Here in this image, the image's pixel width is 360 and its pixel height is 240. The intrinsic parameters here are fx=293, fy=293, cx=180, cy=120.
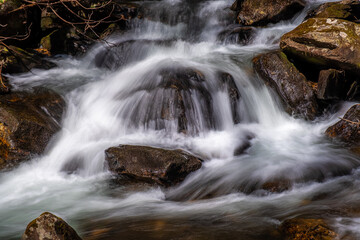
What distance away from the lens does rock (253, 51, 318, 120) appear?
6.28m

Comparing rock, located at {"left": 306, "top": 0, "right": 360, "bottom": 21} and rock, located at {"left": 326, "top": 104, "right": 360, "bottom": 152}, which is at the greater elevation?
rock, located at {"left": 306, "top": 0, "right": 360, "bottom": 21}

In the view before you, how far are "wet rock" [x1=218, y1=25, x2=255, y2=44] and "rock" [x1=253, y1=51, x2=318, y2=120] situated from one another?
224 cm

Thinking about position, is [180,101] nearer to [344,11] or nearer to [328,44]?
[328,44]

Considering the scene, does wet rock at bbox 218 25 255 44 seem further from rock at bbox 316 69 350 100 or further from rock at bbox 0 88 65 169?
rock at bbox 0 88 65 169

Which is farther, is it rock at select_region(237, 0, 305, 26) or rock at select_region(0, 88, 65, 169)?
rock at select_region(237, 0, 305, 26)

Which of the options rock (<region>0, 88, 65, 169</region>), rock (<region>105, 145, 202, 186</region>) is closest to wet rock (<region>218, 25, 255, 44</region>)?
rock (<region>105, 145, 202, 186</region>)

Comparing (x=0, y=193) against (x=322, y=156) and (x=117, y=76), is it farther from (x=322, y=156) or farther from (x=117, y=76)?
(x=322, y=156)

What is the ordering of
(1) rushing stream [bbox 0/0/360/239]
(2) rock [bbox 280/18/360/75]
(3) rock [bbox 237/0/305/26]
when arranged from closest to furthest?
(1) rushing stream [bbox 0/0/360/239] < (2) rock [bbox 280/18/360/75] < (3) rock [bbox 237/0/305/26]

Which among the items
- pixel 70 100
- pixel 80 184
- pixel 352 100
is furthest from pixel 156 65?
pixel 352 100

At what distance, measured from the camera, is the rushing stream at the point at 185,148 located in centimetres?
352

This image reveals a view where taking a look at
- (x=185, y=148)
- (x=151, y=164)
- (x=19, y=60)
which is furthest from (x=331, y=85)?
(x=19, y=60)

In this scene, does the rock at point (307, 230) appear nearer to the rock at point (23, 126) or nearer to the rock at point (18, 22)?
the rock at point (23, 126)

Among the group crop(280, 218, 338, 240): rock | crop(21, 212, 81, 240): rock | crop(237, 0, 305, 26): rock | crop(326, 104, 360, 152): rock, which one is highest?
crop(237, 0, 305, 26): rock

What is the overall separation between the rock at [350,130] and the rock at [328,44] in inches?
45.8
